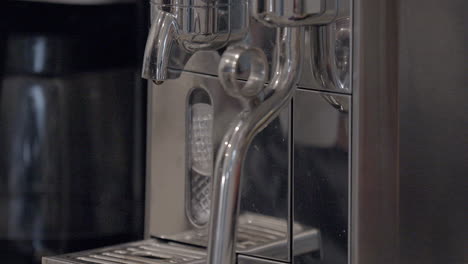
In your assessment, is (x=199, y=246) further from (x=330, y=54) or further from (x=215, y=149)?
(x=330, y=54)

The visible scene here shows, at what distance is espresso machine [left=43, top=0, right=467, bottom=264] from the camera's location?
54 cm

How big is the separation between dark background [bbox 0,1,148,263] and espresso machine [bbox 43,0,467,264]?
117 millimetres

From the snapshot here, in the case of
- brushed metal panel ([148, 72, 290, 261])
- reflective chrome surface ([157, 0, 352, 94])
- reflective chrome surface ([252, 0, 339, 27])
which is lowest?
brushed metal panel ([148, 72, 290, 261])

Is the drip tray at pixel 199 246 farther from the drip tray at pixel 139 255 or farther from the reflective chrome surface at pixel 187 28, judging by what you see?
the reflective chrome surface at pixel 187 28

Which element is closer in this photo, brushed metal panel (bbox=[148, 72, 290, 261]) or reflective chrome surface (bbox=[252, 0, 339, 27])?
reflective chrome surface (bbox=[252, 0, 339, 27])

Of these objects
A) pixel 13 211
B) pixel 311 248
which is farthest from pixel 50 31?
pixel 311 248

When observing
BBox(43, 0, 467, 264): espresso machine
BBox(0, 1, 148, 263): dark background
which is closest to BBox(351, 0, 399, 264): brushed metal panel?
BBox(43, 0, 467, 264): espresso machine

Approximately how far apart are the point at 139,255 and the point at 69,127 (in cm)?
15

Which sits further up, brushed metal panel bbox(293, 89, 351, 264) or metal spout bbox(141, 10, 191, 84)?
metal spout bbox(141, 10, 191, 84)

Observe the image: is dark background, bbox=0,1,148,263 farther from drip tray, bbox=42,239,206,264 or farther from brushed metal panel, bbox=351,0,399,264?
brushed metal panel, bbox=351,0,399,264

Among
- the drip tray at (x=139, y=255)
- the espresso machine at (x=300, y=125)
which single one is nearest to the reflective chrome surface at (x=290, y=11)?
the espresso machine at (x=300, y=125)

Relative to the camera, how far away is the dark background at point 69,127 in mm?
828

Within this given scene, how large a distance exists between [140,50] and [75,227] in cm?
17

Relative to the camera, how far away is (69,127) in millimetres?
840
